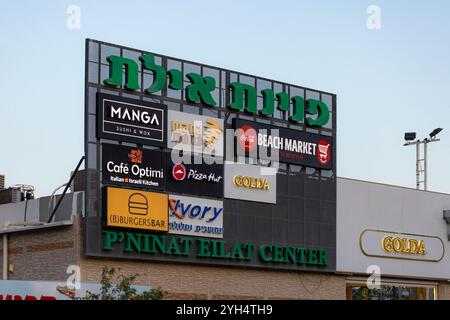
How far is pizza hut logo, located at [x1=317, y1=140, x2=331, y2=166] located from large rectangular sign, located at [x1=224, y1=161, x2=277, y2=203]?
3.38 metres

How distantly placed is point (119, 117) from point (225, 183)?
20.7 ft

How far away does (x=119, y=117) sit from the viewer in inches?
1628

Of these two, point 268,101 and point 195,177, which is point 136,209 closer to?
point 195,177

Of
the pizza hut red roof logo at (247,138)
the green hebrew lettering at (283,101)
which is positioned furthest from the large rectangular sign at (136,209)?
the green hebrew lettering at (283,101)

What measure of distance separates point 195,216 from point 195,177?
171 centimetres

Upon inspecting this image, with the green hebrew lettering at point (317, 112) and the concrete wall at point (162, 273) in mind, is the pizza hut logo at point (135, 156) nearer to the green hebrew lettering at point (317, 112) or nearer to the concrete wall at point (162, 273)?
the concrete wall at point (162, 273)

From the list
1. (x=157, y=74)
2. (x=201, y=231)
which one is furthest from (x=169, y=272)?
(x=157, y=74)

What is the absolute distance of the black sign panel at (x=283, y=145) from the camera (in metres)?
46.0

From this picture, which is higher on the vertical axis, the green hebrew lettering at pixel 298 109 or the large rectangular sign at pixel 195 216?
the green hebrew lettering at pixel 298 109

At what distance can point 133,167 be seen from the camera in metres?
41.5

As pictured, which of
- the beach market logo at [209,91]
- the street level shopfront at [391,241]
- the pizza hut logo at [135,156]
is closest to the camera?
the pizza hut logo at [135,156]

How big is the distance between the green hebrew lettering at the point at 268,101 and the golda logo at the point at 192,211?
225 inches

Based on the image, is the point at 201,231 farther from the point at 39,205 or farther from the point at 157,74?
the point at 39,205

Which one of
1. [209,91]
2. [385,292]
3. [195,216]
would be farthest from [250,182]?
[385,292]
